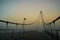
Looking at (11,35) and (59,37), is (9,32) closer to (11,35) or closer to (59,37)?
(11,35)

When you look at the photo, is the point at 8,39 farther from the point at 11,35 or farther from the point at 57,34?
the point at 57,34

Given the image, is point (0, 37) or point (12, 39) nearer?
point (0, 37)

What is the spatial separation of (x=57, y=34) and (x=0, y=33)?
153 cm

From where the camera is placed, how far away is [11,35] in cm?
390

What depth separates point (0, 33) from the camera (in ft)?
11.8

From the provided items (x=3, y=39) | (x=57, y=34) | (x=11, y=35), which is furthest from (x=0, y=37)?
(x=57, y=34)

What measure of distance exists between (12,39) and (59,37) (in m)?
1.38

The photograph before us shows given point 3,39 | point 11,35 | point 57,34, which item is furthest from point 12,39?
point 57,34

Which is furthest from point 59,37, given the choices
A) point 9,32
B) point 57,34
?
point 9,32

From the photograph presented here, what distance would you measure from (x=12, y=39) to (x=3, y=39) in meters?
0.38

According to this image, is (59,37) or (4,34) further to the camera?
(4,34)

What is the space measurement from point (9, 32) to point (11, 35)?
325mm

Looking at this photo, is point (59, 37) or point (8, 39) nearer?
point (59, 37)

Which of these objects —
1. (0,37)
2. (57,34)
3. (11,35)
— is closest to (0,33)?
(0,37)
